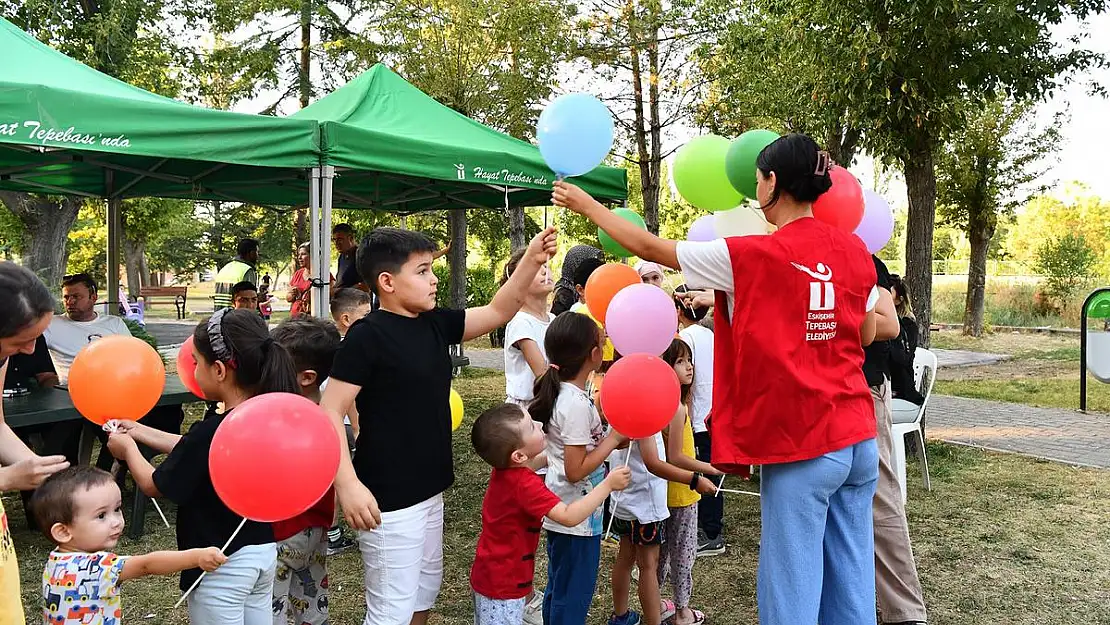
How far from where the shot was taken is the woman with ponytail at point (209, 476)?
2.43 meters

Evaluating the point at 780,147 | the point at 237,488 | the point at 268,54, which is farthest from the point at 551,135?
the point at 268,54

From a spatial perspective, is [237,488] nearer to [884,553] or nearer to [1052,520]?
[884,553]

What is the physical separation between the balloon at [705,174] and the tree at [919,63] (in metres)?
3.81

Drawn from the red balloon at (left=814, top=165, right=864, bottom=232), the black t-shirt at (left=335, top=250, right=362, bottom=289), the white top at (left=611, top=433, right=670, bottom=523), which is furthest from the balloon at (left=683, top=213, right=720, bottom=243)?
the black t-shirt at (left=335, top=250, right=362, bottom=289)

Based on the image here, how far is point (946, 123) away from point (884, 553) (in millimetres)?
5559

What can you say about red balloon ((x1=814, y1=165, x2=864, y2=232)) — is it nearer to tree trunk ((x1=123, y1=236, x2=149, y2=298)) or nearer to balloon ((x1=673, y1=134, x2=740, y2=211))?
balloon ((x1=673, y1=134, x2=740, y2=211))

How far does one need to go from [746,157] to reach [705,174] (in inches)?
24.0

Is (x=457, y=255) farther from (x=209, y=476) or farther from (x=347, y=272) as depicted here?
(x=209, y=476)

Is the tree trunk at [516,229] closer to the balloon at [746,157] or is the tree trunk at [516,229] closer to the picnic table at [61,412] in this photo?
the picnic table at [61,412]

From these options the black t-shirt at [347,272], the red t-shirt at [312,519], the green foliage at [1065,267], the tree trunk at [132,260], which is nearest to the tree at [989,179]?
the green foliage at [1065,267]

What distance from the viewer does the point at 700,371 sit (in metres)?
4.50

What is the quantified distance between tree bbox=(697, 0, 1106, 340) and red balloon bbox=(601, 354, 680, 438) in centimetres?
522

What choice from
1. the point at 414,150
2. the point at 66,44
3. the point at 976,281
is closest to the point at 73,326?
the point at 414,150

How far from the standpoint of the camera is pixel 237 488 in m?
2.12
